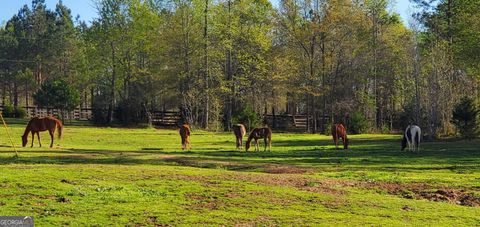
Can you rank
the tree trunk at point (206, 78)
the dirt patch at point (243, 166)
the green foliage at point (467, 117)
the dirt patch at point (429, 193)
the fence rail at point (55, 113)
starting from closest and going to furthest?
the dirt patch at point (429, 193) < the dirt patch at point (243, 166) < the green foliage at point (467, 117) < the tree trunk at point (206, 78) < the fence rail at point (55, 113)

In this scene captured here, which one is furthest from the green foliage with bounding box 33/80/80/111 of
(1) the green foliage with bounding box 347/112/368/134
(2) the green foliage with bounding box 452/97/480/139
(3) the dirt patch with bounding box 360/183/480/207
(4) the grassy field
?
(3) the dirt patch with bounding box 360/183/480/207

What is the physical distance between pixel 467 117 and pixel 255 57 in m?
26.6

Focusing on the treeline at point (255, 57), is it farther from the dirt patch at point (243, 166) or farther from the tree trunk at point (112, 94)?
the dirt patch at point (243, 166)

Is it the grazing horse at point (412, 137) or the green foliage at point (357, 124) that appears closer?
the grazing horse at point (412, 137)

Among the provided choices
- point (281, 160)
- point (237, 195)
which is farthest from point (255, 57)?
point (237, 195)

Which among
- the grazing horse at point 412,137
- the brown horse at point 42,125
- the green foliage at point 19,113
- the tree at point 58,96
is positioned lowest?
the grazing horse at point 412,137

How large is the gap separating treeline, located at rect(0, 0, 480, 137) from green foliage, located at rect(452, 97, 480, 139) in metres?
12.8

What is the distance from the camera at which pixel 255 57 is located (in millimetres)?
60594

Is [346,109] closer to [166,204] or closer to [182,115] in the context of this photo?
[182,115]

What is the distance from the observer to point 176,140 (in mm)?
36875

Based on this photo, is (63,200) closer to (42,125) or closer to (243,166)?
(243,166)

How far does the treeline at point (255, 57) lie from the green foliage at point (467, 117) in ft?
42.0

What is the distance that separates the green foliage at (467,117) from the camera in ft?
128

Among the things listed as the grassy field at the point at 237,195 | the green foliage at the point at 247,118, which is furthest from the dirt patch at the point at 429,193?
the green foliage at the point at 247,118
